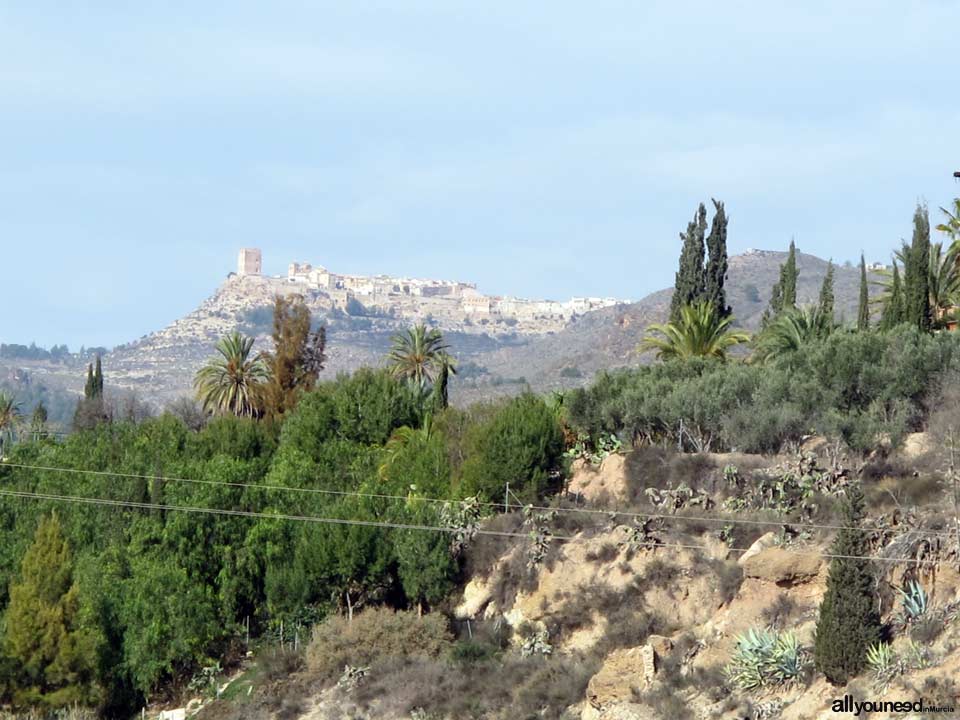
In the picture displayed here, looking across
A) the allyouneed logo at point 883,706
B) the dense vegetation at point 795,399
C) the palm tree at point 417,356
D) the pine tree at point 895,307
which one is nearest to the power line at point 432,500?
the allyouneed logo at point 883,706

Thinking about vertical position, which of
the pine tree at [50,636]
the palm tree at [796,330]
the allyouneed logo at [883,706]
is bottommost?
the pine tree at [50,636]

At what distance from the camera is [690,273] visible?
230 ft

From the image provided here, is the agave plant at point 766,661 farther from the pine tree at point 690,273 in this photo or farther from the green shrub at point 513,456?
the pine tree at point 690,273

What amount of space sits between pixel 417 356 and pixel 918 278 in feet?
95.0

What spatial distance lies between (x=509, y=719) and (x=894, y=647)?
11.2 metres

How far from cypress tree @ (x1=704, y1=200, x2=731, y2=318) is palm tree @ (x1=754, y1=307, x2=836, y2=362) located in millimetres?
3539

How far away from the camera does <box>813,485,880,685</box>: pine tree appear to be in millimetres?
37594

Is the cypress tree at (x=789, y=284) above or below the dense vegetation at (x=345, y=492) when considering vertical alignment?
above

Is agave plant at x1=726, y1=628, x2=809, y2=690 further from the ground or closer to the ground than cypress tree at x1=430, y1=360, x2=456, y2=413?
closer to the ground

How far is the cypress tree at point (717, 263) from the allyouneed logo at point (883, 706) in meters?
34.4

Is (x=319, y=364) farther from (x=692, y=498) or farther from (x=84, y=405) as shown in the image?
(x=692, y=498)

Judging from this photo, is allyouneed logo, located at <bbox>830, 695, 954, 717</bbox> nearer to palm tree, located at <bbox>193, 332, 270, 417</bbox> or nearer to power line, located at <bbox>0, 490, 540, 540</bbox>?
power line, located at <bbox>0, 490, 540, 540</bbox>

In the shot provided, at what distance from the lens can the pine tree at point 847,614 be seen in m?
37.6

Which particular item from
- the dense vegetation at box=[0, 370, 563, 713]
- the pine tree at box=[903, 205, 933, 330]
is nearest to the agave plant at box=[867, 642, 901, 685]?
the dense vegetation at box=[0, 370, 563, 713]
